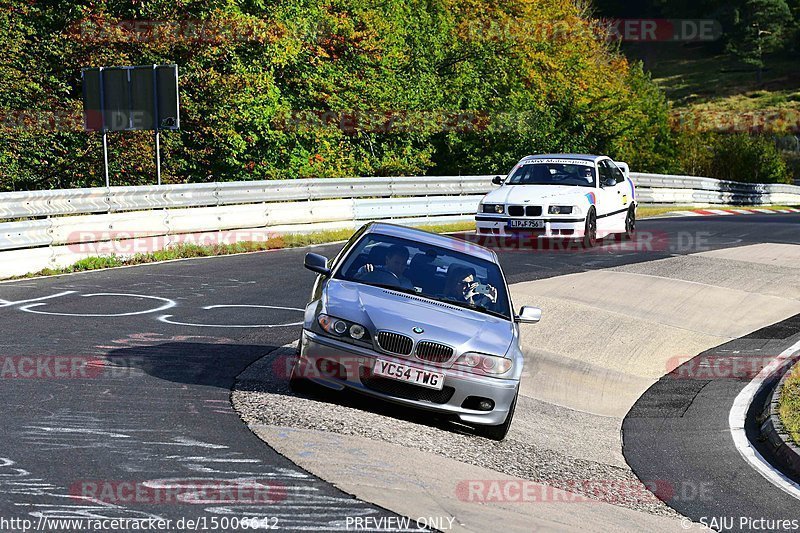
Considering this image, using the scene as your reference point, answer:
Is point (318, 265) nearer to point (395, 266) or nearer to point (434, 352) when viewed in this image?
point (395, 266)

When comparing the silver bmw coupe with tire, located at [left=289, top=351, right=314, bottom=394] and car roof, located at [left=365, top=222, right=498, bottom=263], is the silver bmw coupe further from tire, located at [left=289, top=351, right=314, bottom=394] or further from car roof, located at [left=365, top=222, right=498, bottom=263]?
car roof, located at [left=365, top=222, right=498, bottom=263]

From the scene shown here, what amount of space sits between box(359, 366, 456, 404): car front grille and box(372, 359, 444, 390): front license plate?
0.07m

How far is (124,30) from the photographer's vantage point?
2919 cm

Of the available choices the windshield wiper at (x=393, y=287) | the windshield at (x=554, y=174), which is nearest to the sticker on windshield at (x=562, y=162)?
the windshield at (x=554, y=174)

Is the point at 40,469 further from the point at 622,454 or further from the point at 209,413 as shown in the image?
the point at 622,454

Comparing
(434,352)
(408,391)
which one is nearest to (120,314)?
(408,391)

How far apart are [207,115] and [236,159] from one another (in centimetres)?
151

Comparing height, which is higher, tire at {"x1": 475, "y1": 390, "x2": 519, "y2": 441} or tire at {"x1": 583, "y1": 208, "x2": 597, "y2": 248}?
tire at {"x1": 583, "y1": 208, "x2": 597, "y2": 248}

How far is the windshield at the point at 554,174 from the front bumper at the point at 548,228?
1.14 metres

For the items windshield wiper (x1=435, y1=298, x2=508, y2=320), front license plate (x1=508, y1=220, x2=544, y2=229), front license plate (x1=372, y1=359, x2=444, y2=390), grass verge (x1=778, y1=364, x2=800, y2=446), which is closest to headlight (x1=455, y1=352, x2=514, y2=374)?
front license plate (x1=372, y1=359, x2=444, y2=390)

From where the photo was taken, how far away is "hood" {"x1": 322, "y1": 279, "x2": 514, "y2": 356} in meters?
8.35

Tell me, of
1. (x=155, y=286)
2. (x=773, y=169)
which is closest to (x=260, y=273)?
(x=155, y=286)

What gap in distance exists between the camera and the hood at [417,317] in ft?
27.4

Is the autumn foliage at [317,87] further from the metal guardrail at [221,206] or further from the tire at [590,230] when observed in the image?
the tire at [590,230]
